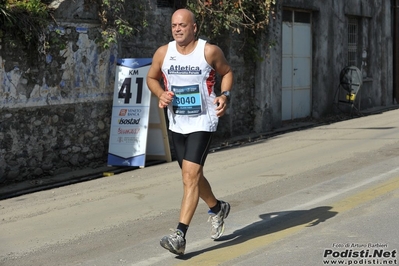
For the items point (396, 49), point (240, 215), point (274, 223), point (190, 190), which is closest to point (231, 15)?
point (240, 215)

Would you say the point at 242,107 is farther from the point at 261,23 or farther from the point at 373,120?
the point at 373,120

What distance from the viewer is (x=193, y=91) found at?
6.81m

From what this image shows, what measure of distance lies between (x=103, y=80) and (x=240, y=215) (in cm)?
551

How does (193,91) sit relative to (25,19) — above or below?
below

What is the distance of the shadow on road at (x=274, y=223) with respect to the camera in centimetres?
720

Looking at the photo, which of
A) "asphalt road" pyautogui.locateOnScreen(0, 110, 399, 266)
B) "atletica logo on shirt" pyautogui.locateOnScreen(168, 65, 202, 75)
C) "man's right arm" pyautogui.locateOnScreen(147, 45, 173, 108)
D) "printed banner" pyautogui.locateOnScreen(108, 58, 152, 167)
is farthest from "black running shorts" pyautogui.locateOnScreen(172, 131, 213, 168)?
"printed banner" pyautogui.locateOnScreen(108, 58, 152, 167)

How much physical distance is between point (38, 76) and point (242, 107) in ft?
20.7

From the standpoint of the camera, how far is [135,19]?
551 inches

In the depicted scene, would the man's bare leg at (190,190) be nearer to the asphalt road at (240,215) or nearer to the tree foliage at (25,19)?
the asphalt road at (240,215)

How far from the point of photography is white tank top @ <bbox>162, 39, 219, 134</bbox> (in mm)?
6809

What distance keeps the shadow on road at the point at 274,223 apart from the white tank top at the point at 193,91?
3.58 ft

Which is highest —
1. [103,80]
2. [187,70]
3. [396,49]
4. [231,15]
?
[231,15]

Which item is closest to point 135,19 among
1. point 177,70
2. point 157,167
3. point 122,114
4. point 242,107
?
point 122,114

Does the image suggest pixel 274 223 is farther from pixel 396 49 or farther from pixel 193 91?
pixel 396 49
